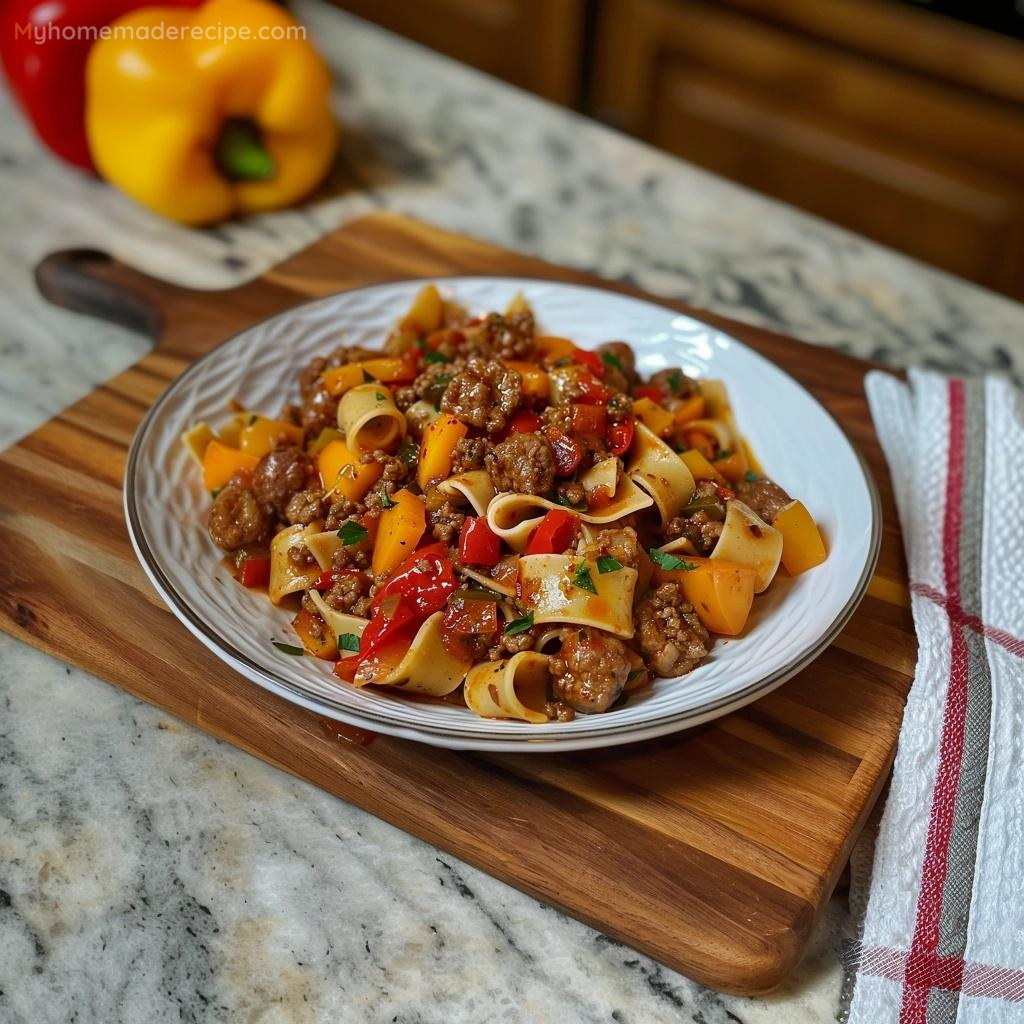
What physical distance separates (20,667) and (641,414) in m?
1.97

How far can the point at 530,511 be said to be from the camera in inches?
130

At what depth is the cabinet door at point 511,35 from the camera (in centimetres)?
764

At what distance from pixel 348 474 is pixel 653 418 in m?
0.98

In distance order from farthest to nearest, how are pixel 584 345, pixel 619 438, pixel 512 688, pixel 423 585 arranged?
pixel 584 345 < pixel 619 438 < pixel 423 585 < pixel 512 688

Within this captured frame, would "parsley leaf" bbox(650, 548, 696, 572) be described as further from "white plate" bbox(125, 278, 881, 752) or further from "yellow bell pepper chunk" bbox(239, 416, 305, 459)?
"yellow bell pepper chunk" bbox(239, 416, 305, 459)

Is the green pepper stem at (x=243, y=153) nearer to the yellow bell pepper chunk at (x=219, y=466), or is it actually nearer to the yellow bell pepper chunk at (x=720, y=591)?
the yellow bell pepper chunk at (x=219, y=466)

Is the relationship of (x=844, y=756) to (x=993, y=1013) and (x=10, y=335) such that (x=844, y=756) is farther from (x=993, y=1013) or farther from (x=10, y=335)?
(x=10, y=335)

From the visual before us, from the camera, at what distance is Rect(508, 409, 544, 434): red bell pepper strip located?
3305mm

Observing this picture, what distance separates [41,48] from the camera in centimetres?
527

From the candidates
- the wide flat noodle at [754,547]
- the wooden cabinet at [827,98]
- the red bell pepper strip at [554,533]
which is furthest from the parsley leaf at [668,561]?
the wooden cabinet at [827,98]

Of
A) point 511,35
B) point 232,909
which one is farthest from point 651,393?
point 511,35

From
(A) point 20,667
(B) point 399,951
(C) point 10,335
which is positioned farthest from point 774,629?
(C) point 10,335

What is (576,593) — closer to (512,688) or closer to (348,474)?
(512,688)

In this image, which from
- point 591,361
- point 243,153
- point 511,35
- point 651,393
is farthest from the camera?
point 511,35
